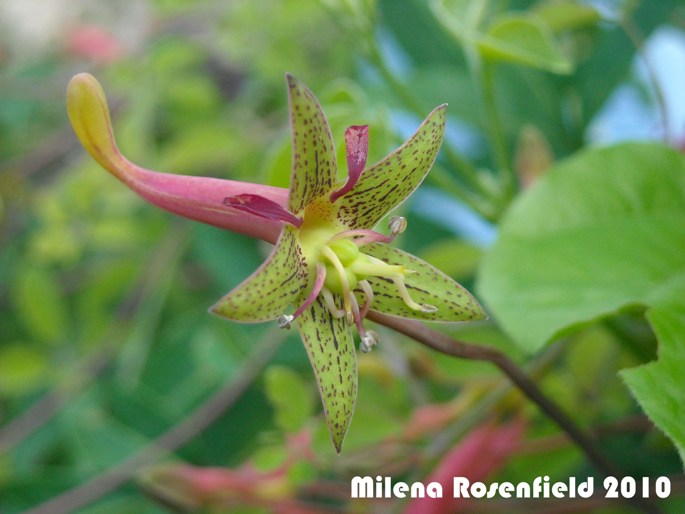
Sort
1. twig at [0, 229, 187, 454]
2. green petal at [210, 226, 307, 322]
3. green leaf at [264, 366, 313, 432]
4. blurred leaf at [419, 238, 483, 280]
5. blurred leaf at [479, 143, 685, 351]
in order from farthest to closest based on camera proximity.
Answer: twig at [0, 229, 187, 454]
blurred leaf at [419, 238, 483, 280]
green leaf at [264, 366, 313, 432]
blurred leaf at [479, 143, 685, 351]
green petal at [210, 226, 307, 322]

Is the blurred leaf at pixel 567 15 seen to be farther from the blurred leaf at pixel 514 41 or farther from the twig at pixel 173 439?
the twig at pixel 173 439

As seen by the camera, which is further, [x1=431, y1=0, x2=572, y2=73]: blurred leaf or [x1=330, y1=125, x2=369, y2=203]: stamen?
[x1=431, y1=0, x2=572, y2=73]: blurred leaf

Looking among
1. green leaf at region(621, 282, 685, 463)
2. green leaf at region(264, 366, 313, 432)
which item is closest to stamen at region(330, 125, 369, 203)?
green leaf at region(621, 282, 685, 463)

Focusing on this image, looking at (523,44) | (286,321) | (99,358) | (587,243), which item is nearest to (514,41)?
(523,44)

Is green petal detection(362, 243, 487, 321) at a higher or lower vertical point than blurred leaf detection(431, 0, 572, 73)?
lower

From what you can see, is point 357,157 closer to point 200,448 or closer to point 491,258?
point 491,258

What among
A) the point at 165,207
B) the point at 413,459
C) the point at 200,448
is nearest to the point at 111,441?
the point at 200,448

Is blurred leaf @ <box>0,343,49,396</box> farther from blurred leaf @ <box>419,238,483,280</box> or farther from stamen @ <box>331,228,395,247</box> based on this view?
stamen @ <box>331,228,395,247</box>

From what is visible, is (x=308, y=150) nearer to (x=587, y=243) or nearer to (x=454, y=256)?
(x=587, y=243)
